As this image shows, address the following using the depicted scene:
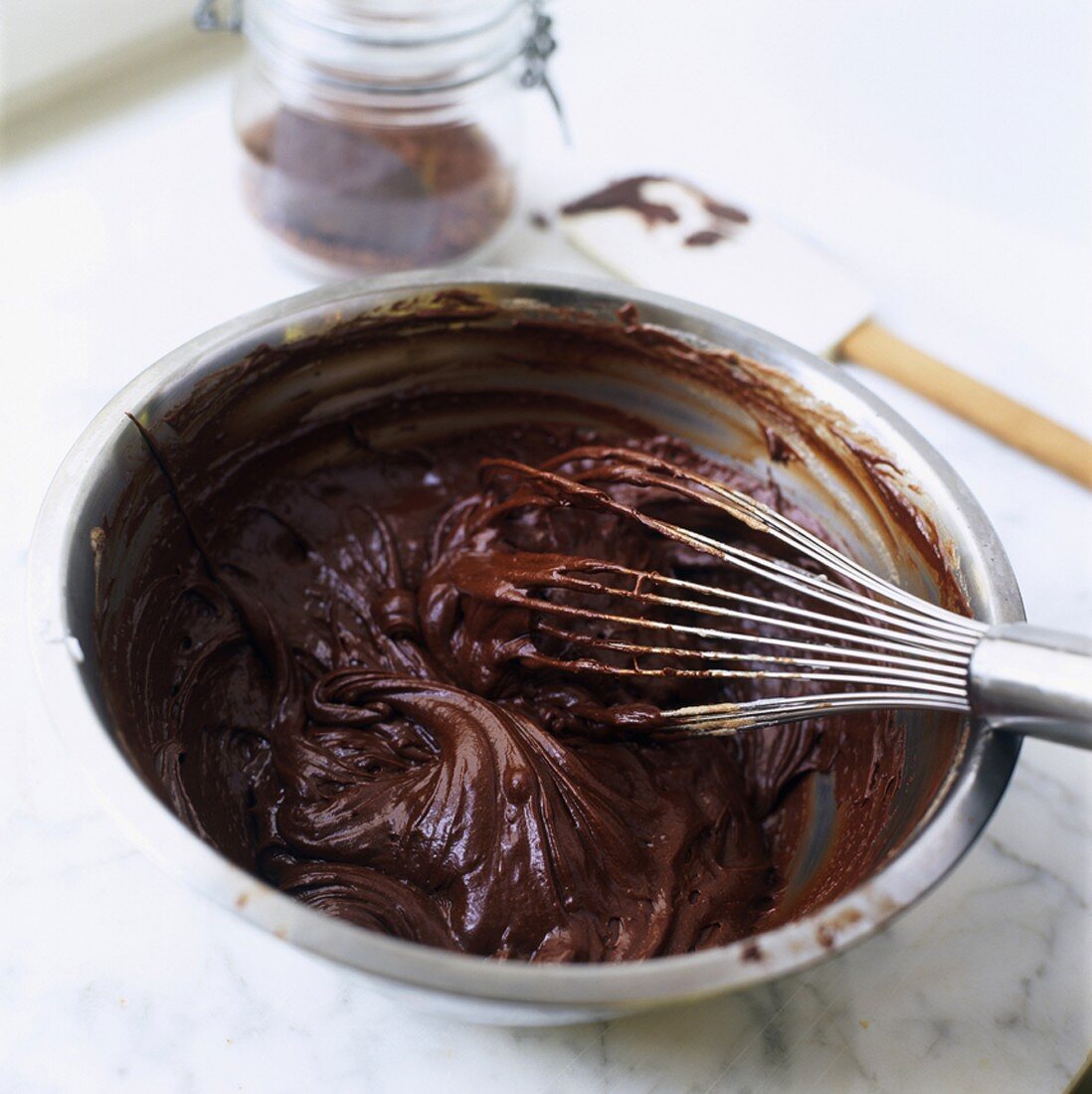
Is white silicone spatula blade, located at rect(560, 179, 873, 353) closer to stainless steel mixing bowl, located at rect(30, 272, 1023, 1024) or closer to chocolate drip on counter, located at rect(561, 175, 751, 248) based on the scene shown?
chocolate drip on counter, located at rect(561, 175, 751, 248)

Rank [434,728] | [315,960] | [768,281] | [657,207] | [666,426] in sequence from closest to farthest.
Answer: [315,960]
[434,728]
[666,426]
[768,281]
[657,207]

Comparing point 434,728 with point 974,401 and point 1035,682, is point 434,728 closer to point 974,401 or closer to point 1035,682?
point 1035,682

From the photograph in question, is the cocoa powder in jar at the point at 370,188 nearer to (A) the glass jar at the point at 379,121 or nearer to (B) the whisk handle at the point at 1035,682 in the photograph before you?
(A) the glass jar at the point at 379,121

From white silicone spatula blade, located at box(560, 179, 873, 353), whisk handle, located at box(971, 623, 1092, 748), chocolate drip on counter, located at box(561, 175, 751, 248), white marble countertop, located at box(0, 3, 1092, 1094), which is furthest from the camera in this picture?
chocolate drip on counter, located at box(561, 175, 751, 248)

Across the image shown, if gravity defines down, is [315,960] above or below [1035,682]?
below

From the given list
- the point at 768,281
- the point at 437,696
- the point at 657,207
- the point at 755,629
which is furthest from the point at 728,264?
the point at 437,696

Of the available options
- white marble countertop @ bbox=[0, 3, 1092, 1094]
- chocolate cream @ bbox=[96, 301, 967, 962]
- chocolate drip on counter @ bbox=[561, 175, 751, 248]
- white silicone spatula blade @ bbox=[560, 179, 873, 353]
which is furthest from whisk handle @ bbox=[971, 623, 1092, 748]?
chocolate drip on counter @ bbox=[561, 175, 751, 248]

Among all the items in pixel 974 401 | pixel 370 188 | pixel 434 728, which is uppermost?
pixel 370 188
